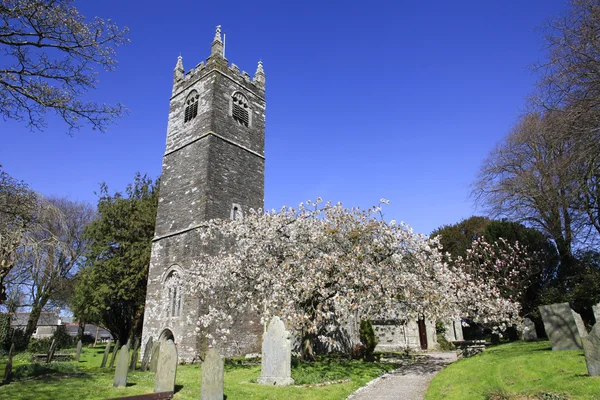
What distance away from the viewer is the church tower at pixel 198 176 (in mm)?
17922

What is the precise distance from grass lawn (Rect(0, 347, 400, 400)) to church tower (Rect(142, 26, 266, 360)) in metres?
5.10

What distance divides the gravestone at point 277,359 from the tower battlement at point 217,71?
17081mm

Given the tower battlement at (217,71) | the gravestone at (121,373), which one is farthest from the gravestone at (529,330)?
the tower battlement at (217,71)

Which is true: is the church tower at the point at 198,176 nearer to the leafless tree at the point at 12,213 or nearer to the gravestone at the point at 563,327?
the leafless tree at the point at 12,213

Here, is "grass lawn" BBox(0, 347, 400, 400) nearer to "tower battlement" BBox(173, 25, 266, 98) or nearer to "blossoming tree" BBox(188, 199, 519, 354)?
"blossoming tree" BBox(188, 199, 519, 354)

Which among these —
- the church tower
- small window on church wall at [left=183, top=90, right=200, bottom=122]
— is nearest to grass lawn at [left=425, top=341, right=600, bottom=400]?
the church tower

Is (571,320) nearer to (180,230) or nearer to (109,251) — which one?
(180,230)

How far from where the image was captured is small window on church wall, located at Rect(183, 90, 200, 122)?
73.4ft

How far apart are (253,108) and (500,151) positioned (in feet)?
51.7

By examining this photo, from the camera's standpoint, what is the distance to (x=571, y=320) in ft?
36.7

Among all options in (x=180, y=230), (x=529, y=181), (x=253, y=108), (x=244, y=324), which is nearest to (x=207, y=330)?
(x=244, y=324)

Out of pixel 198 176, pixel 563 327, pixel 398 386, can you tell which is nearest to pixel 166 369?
pixel 398 386

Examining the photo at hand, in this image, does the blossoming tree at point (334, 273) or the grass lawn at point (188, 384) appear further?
the blossoming tree at point (334, 273)

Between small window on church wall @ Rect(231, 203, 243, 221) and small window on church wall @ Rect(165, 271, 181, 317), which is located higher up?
small window on church wall @ Rect(231, 203, 243, 221)
